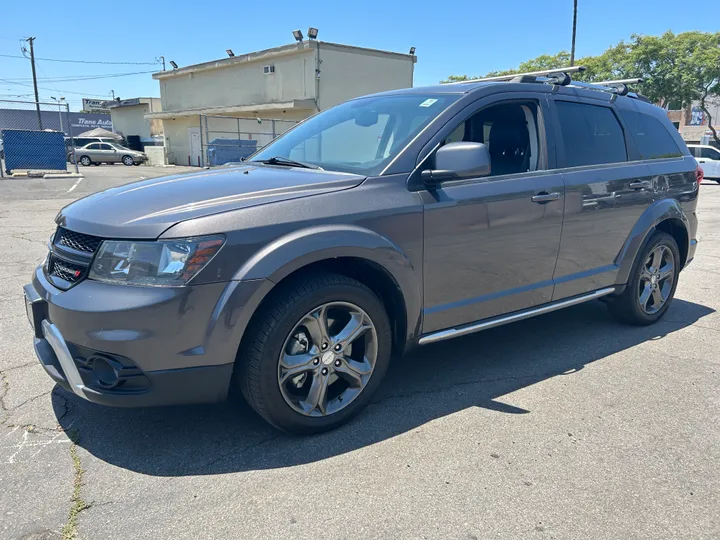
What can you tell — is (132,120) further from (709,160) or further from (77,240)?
(77,240)

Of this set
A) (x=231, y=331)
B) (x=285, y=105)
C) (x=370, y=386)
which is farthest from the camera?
(x=285, y=105)

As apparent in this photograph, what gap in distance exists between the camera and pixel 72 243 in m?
2.84

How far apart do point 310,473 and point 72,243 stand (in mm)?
1642

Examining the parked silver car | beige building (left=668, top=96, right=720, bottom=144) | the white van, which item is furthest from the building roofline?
beige building (left=668, top=96, right=720, bottom=144)

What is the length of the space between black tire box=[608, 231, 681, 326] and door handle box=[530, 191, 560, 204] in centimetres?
127

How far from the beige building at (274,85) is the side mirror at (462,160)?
65.1 ft

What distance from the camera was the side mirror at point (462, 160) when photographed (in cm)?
313

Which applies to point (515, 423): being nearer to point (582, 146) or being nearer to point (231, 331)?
point (231, 331)

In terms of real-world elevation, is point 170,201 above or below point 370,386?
above

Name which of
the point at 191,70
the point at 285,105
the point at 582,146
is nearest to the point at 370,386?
the point at 582,146

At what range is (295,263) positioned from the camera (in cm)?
272

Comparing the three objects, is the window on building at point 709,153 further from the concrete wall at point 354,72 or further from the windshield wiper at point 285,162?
the windshield wiper at point 285,162

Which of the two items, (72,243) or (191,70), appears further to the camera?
(191,70)

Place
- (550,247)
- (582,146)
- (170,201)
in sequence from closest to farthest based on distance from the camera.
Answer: (170,201), (550,247), (582,146)
